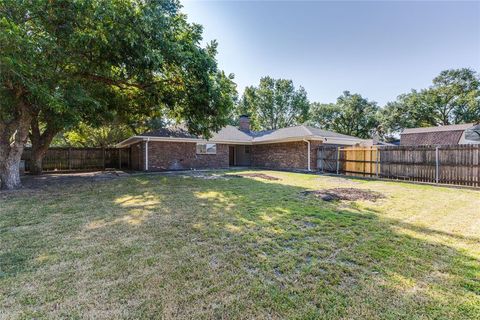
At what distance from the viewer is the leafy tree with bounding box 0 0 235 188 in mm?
6621

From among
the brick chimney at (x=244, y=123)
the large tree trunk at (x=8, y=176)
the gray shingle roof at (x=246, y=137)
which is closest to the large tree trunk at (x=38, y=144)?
the large tree trunk at (x=8, y=176)

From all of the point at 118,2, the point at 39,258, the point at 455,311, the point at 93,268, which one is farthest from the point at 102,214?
the point at 118,2

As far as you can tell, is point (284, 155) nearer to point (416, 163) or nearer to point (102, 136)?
point (416, 163)

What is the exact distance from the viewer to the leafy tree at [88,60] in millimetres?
6621

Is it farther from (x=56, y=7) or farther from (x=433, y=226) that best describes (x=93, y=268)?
(x=56, y=7)

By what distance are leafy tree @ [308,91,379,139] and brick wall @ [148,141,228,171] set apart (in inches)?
971

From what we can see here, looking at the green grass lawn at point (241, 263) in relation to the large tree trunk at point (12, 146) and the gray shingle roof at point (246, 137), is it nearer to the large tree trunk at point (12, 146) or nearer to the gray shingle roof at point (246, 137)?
the large tree trunk at point (12, 146)

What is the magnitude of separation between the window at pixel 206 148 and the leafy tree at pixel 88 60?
6382 millimetres

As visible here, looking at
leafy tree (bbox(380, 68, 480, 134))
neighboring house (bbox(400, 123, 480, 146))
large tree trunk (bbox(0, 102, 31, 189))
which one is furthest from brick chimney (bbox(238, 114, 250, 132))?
leafy tree (bbox(380, 68, 480, 134))

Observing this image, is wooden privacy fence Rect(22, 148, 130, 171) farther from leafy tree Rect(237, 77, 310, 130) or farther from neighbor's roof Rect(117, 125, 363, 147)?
leafy tree Rect(237, 77, 310, 130)

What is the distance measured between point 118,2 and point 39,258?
25.5ft

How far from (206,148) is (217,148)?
3.05 ft

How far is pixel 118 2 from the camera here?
7324mm

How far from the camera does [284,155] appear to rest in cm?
1777
